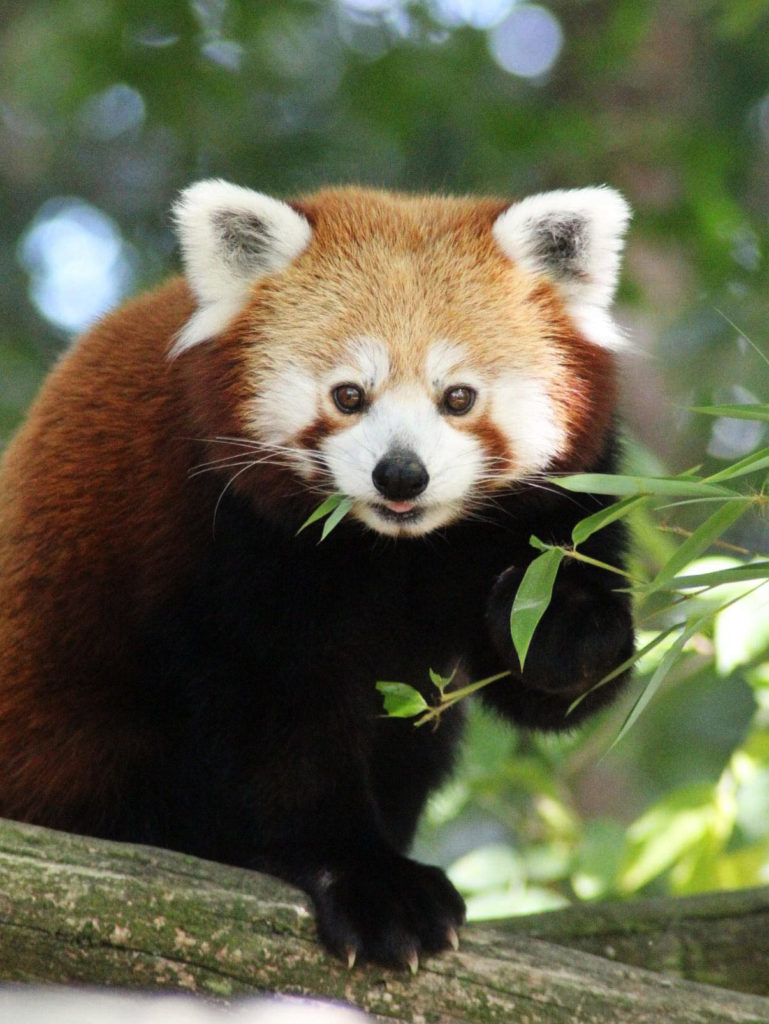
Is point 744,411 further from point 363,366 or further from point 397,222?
point 397,222

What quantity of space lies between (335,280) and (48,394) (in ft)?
2.81

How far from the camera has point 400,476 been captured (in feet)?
8.41

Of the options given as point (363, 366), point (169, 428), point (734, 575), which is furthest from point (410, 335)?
point (734, 575)

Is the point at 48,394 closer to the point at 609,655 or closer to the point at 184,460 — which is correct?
the point at 184,460

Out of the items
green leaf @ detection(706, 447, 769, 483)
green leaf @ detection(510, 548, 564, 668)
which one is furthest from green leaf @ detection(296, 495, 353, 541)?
green leaf @ detection(706, 447, 769, 483)

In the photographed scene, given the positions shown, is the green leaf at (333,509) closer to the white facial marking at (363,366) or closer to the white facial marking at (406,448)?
the white facial marking at (406,448)

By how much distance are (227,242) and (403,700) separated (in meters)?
1.17

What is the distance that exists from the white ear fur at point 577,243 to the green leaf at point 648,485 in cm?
88

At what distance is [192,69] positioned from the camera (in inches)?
272

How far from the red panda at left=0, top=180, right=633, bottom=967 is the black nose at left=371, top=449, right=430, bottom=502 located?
0.03 meters

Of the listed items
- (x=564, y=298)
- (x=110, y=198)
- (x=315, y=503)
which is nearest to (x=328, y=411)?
(x=315, y=503)

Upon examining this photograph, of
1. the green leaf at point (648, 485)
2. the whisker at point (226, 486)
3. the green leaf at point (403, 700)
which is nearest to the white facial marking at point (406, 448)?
the whisker at point (226, 486)

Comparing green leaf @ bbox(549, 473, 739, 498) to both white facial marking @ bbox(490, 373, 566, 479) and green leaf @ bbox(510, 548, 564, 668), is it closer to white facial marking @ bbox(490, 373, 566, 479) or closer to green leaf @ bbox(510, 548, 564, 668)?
green leaf @ bbox(510, 548, 564, 668)

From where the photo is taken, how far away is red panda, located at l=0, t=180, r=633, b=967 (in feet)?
9.09
